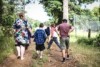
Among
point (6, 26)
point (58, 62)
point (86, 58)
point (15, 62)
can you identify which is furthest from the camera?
point (6, 26)

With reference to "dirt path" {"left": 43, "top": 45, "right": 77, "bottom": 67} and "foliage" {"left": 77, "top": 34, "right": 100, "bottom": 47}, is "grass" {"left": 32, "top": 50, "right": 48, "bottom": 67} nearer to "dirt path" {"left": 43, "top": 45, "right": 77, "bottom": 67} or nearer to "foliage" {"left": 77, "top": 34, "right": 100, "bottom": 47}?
"dirt path" {"left": 43, "top": 45, "right": 77, "bottom": 67}

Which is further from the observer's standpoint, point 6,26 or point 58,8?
point 58,8

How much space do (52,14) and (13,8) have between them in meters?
16.5

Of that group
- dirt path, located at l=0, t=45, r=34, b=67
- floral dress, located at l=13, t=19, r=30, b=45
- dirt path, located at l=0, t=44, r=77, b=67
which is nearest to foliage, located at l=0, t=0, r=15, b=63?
dirt path, located at l=0, t=45, r=34, b=67

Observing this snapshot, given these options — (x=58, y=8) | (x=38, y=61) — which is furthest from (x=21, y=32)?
(x=58, y=8)

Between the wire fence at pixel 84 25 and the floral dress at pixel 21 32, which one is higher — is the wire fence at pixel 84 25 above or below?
below

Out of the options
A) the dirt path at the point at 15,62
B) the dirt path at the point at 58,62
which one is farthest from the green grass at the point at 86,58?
the dirt path at the point at 15,62

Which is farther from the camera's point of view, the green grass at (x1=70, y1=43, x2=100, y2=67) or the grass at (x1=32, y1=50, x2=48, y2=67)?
the green grass at (x1=70, y1=43, x2=100, y2=67)

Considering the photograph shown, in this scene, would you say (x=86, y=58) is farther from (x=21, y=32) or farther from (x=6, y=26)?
(x=6, y=26)

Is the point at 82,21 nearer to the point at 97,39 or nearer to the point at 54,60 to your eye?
the point at 97,39

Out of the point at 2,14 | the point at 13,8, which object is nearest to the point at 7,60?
the point at 2,14

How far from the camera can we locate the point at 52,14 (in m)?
37.7

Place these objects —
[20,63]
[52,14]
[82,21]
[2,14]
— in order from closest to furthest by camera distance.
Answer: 1. [20,63]
2. [2,14]
3. [82,21]
4. [52,14]

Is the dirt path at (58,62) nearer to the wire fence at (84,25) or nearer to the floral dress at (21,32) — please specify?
the floral dress at (21,32)
